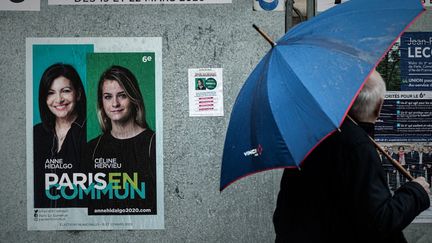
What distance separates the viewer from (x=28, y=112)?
474cm

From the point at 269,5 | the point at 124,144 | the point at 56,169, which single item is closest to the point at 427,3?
the point at 269,5

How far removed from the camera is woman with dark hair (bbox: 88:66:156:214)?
15.4 feet

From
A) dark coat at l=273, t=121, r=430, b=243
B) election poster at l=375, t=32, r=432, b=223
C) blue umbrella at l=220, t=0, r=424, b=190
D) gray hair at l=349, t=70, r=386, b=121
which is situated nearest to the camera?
blue umbrella at l=220, t=0, r=424, b=190

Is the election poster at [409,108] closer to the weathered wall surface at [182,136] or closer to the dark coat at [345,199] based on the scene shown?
the weathered wall surface at [182,136]

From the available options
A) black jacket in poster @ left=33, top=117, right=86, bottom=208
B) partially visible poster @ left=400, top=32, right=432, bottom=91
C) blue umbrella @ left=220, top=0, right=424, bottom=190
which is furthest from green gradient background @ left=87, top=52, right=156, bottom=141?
blue umbrella @ left=220, top=0, right=424, bottom=190

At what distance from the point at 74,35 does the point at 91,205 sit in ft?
4.42

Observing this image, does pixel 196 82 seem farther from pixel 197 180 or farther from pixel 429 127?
pixel 429 127

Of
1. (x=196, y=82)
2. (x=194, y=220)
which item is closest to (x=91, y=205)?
(x=194, y=220)

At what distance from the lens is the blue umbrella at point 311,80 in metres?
2.35

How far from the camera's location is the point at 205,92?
4727mm

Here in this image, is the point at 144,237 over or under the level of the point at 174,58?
under

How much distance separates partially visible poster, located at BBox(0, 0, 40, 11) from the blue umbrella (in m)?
2.69

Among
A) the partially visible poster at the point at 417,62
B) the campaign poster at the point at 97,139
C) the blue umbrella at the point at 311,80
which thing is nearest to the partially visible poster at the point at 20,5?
the campaign poster at the point at 97,139

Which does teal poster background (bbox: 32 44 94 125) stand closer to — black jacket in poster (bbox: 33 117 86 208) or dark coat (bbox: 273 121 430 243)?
black jacket in poster (bbox: 33 117 86 208)
